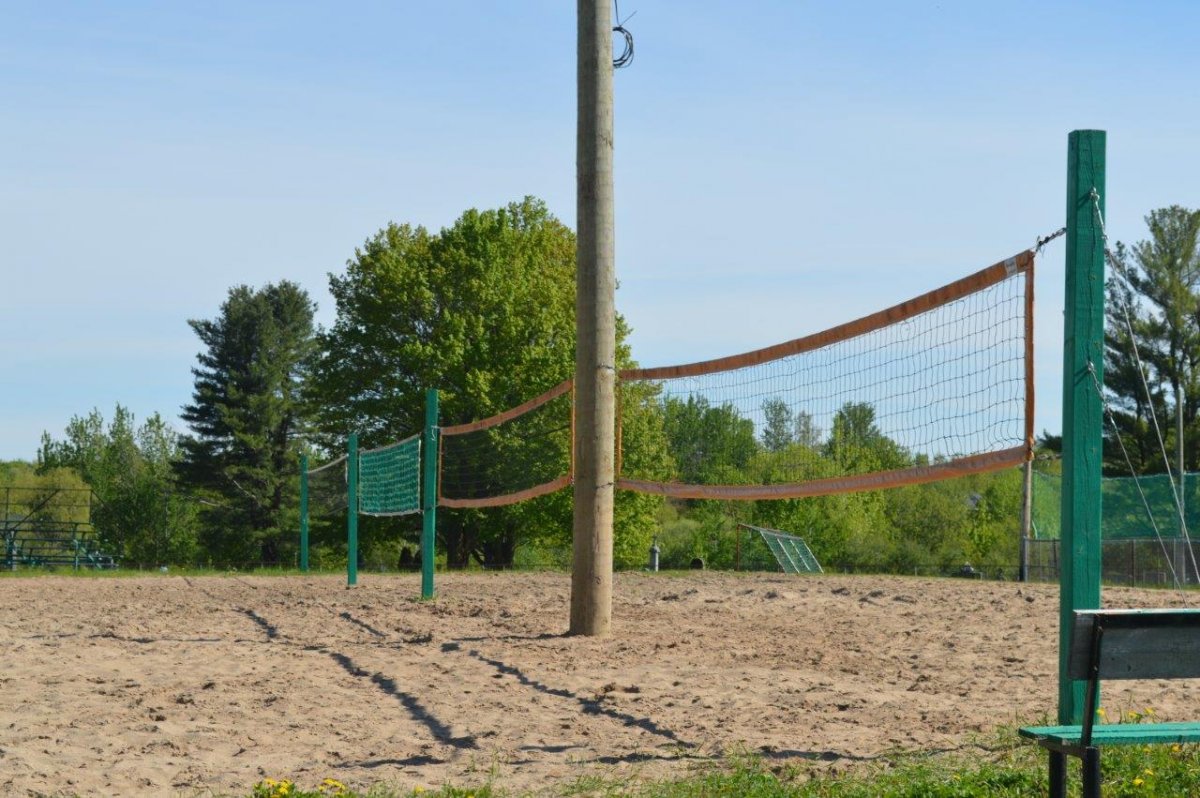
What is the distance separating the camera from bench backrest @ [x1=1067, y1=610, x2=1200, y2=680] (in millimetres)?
3480

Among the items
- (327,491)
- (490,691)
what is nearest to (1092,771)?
(490,691)

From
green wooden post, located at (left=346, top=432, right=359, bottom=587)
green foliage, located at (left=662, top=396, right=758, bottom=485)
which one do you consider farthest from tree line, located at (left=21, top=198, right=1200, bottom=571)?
green wooden post, located at (left=346, top=432, right=359, bottom=587)

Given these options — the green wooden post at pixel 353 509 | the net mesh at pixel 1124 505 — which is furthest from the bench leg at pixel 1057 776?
the net mesh at pixel 1124 505

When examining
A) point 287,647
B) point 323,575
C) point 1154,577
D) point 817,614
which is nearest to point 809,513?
point 1154,577

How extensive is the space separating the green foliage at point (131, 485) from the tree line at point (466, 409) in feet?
0.43

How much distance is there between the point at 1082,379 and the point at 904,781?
60.9 inches

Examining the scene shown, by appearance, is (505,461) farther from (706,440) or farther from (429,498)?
(706,440)

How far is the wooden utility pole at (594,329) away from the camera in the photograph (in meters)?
8.19

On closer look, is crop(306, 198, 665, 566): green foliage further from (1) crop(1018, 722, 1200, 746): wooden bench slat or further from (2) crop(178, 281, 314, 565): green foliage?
(1) crop(1018, 722, 1200, 746): wooden bench slat

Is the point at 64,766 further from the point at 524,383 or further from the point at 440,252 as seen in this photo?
the point at 440,252

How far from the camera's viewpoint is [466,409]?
30688 millimetres

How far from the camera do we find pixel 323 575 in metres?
17.2

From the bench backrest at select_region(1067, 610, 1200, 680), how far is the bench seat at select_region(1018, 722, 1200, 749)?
6.4 inches

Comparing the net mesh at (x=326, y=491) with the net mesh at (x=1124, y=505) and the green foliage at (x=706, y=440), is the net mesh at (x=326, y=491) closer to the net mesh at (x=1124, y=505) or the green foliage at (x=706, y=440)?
the net mesh at (x=1124, y=505)
